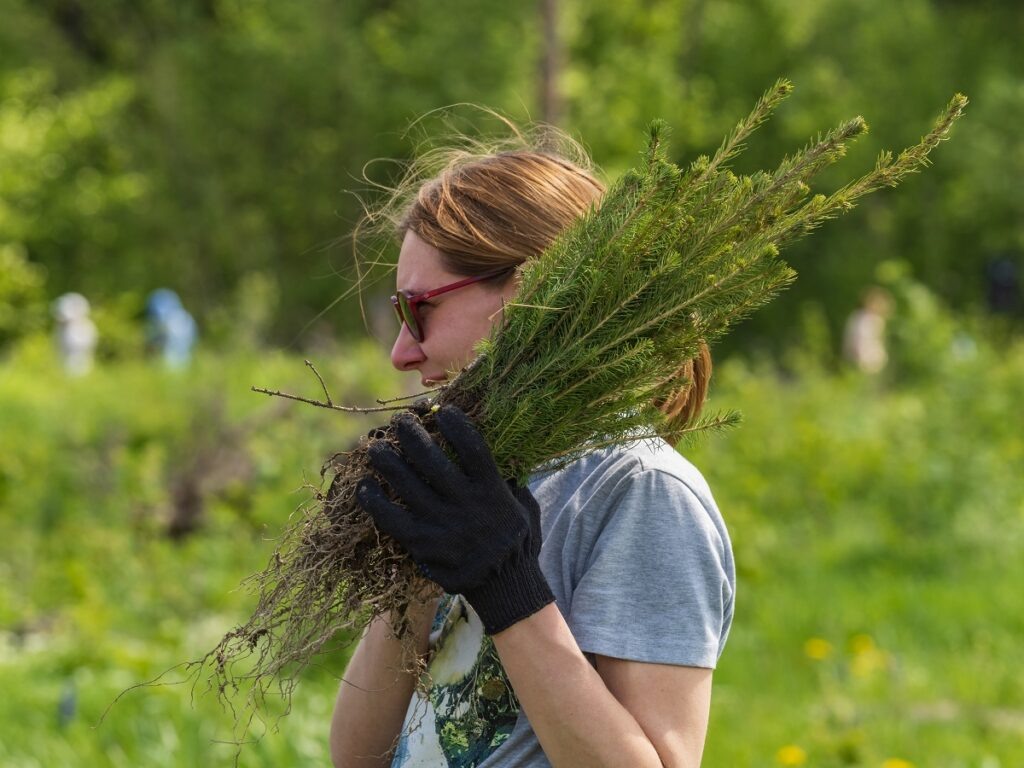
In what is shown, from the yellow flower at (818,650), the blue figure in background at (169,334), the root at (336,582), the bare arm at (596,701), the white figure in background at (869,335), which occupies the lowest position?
the white figure in background at (869,335)

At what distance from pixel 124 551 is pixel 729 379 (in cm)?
439

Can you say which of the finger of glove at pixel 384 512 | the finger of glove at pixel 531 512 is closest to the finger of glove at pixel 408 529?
the finger of glove at pixel 384 512

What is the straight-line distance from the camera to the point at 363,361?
9.30m

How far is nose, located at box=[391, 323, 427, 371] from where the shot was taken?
1.99m

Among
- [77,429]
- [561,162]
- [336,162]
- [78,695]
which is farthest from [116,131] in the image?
[561,162]

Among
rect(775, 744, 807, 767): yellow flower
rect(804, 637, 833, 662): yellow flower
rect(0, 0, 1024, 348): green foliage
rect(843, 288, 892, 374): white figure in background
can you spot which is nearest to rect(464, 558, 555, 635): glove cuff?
rect(775, 744, 807, 767): yellow flower

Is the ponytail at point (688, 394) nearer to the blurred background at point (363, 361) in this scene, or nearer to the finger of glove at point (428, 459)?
the finger of glove at point (428, 459)

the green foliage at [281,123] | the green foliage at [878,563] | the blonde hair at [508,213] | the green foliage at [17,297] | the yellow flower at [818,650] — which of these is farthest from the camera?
the green foliage at [281,123]

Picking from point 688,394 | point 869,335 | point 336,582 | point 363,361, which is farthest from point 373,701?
point 869,335

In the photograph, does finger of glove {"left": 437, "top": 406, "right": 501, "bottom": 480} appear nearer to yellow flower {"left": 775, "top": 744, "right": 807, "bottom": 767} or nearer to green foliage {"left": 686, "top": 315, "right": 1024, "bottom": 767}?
yellow flower {"left": 775, "top": 744, "right": 807, "bottom": 767}

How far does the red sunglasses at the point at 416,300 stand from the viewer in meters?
1.92

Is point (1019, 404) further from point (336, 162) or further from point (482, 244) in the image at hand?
point (336, 162)

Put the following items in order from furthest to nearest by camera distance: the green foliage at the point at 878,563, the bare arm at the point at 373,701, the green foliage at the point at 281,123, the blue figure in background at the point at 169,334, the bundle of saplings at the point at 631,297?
the green foliage at the point at 281,123, the blue figure in background at the point at 169,334, the green foliage at the point at 878,563, the bare arm at the point at 373,701, the bundle of saplings at the point at 631,297

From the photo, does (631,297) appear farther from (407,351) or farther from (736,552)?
(736,552)
